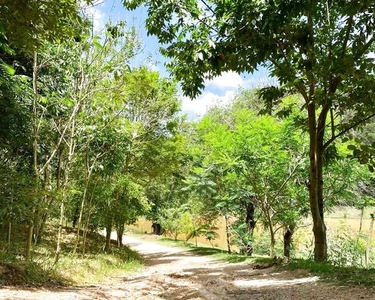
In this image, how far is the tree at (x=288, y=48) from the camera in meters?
4.04

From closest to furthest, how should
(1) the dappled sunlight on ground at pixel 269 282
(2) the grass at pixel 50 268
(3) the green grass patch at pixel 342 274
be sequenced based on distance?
(3) the green grass patch at pixel 342 274 < (2) the grass at pixel 50 268 < (1) the dappled sunlight on ground at pixel 269 282

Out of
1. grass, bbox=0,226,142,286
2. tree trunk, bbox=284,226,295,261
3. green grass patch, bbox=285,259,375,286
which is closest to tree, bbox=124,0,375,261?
green grass patch, bbox=285,259,375,286

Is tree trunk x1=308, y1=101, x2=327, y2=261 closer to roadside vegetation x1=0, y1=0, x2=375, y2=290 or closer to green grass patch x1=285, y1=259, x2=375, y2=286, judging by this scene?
roadside vegetation x1=0, y1=0, x2=375, y2=290

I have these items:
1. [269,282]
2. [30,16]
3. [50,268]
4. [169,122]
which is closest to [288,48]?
[30,16]

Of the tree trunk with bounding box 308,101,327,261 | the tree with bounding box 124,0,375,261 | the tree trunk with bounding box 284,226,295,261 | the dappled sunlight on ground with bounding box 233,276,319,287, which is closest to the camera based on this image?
the tree with bounding box 124,0,375,261

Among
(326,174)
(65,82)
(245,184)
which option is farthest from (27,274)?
(326,174)

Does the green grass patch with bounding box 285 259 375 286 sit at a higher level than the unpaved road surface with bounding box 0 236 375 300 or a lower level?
higher

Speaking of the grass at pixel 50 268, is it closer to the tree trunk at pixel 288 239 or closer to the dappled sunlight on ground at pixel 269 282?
the dappled sunlight on ground at pixel 269 282

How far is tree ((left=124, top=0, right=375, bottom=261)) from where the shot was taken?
4039mm

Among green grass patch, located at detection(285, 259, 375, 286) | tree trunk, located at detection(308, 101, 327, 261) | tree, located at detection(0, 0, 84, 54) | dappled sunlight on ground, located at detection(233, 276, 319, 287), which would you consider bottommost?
dappled sunlight on ground, located at detection(233, 276, 319, 287)

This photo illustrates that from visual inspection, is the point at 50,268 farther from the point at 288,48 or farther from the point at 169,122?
the point at 169,122

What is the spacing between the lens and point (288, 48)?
481cm

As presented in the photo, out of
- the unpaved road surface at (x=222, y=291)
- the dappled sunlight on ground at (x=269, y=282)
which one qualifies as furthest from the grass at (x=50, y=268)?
the dappled sunlight on ground at (x=269, y=282)

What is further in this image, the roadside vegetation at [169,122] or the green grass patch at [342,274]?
the green grass patch at [342,274]
